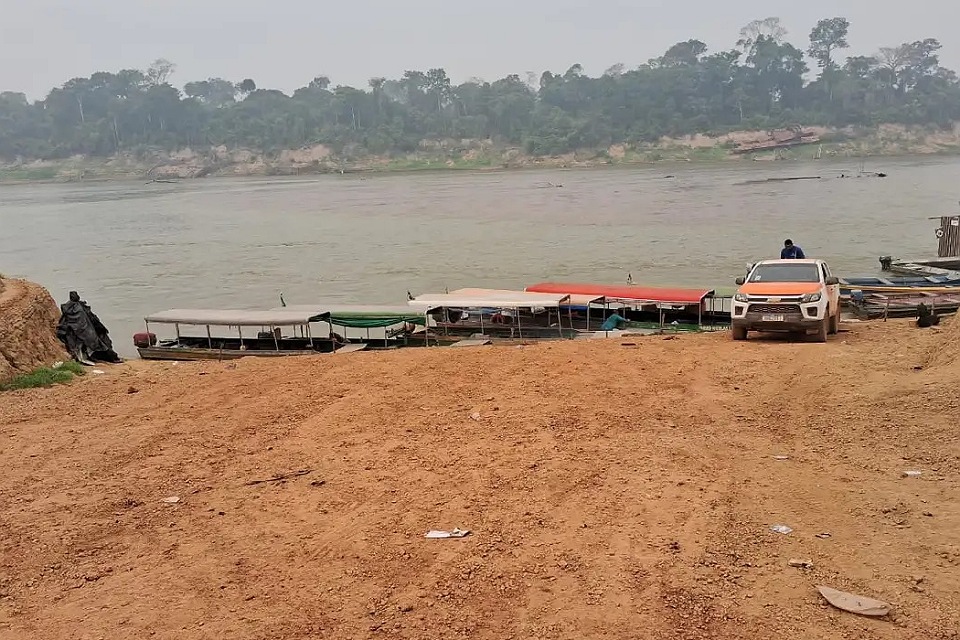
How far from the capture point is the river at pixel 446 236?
115 feet

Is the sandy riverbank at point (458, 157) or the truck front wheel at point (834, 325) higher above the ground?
the sandy riverbank at point (458, 157)

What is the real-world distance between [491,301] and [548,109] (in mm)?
118678

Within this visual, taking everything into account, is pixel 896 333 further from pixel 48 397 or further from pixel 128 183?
pixel 128 183

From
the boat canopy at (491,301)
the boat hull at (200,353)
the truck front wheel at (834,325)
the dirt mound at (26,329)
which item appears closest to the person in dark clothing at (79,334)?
the dirt mound at (26,329)

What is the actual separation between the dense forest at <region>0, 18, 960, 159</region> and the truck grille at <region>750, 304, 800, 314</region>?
353ft

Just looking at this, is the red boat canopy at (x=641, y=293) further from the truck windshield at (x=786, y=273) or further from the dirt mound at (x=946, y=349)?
the dirt mound at (x=946, y=349)

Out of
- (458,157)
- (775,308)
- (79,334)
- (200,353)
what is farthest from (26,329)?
(458,157)

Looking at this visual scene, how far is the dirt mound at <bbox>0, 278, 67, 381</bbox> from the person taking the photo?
1370cm

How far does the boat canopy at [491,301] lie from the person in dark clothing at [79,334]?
689 cm

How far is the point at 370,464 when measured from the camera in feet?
28.3

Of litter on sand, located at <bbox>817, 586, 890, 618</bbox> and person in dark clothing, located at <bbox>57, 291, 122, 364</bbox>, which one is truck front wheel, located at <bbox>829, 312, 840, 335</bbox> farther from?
person in dark clothing, located at <bbox>57, 291, 122, 364</bbox>

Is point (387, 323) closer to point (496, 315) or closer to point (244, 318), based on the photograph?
point (496, 315)

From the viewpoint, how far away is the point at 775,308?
14.5 metres

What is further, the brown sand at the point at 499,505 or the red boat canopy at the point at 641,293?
the red boat canopy at the point at 641,293
